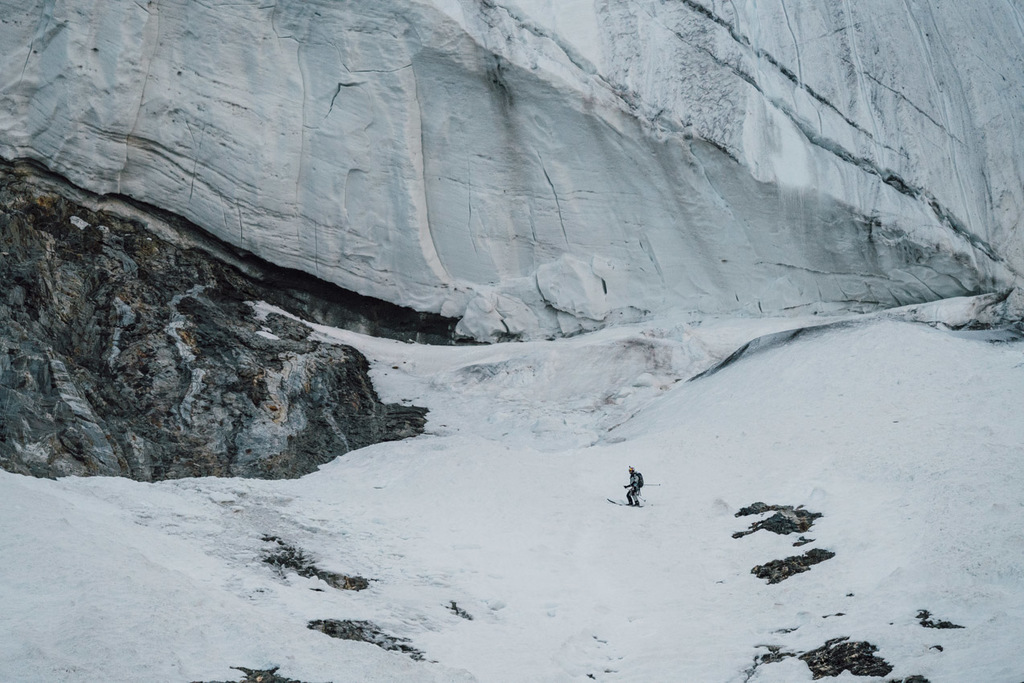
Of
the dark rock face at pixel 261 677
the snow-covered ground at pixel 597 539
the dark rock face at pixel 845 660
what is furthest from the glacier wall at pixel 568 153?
the dark rock face at pixel 261 677

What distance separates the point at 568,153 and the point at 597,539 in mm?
12082

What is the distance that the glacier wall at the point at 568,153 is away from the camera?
2245 cm

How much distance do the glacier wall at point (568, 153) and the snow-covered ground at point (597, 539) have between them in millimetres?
3380

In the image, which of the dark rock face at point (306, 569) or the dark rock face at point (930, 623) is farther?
the dark rock face at point (306, 569)

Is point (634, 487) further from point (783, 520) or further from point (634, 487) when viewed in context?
point (783, 520)

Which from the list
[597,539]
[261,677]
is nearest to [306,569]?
[261,677]

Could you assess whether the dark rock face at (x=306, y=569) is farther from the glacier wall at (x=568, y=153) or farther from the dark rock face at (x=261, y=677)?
the glacier wall at (x=568, y=153)

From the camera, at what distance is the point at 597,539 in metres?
14.2

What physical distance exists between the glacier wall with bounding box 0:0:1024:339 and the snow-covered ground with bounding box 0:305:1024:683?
3380 mm

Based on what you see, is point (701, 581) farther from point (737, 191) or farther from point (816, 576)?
point (737, 191)

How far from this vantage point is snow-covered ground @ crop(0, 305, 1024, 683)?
916 centimetres

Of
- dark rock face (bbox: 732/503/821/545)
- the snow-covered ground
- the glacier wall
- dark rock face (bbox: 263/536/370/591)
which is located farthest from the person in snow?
the glacier wall

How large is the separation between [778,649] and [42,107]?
1912 cm

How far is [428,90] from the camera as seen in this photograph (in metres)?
23.2
